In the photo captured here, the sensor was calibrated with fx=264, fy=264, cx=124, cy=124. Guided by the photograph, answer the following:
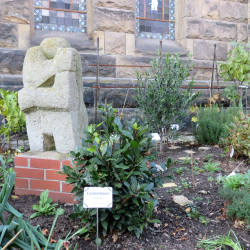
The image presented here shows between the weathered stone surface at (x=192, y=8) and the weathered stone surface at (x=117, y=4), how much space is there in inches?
53.1

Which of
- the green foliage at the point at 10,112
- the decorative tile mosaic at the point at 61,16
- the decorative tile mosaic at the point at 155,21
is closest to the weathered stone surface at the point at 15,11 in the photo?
the decorative tile mosaic at the point at 61,16

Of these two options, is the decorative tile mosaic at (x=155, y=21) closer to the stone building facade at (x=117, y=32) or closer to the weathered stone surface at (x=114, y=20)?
the stone building facade at (x=117, y=32)

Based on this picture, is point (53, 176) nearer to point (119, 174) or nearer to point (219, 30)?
point (119, 174)

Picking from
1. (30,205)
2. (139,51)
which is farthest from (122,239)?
(139,51)

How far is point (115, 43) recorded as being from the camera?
575cm

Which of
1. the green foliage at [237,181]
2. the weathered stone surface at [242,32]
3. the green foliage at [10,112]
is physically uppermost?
the weathered stone surface at [242,32]

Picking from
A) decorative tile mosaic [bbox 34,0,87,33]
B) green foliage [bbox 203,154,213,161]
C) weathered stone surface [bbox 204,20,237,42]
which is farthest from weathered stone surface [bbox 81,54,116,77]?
green foliage [bbox 203,154,213,161]

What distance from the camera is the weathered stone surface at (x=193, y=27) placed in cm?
633

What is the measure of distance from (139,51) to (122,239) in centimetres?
486

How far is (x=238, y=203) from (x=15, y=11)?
16.6 feet

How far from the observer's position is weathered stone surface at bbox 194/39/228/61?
6.44m

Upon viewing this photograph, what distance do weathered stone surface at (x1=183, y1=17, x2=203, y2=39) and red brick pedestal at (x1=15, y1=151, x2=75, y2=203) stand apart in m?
5.03

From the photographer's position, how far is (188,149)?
180 inches

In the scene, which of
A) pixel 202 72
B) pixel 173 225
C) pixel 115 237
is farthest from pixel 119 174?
pixel 202 72
